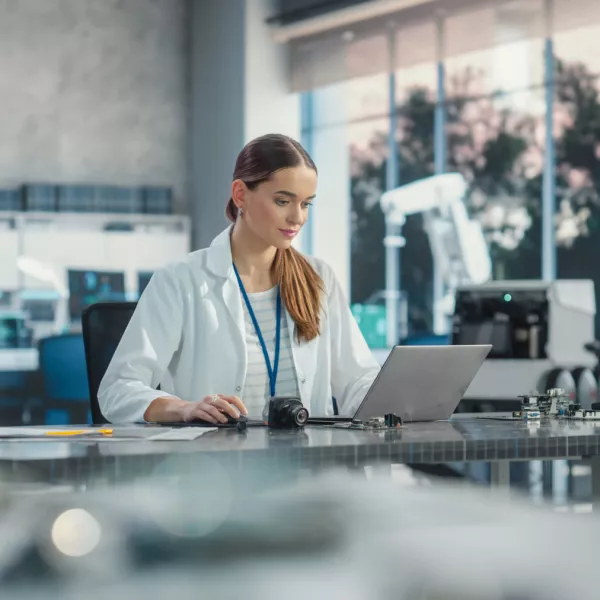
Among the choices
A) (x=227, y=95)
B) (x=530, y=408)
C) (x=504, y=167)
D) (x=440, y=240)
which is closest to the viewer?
(x=530, y=408)

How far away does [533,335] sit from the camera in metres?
4.31

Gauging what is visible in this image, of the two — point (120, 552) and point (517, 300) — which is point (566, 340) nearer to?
point (517, 300)

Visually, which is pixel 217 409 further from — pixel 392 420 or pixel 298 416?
pixel 392 420

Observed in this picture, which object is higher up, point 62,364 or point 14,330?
point 14,330

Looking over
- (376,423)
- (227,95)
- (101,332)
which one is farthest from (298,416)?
(227,95)

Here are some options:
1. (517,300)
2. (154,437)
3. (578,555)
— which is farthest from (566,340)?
(578,555)

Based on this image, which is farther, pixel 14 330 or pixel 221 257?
pixel 14 330

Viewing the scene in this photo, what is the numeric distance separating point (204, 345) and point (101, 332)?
277 mm

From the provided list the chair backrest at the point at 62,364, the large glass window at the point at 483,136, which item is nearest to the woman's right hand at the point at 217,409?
the chair backrest at the point at 62,364

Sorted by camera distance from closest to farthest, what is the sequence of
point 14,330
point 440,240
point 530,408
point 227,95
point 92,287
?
point 530,408 → point 440,240 → point 14,330 → point 92,287 → point 227,95

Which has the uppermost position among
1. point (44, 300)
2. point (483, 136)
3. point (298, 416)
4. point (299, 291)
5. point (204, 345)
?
point (483, 136)

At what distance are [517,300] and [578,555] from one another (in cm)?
324

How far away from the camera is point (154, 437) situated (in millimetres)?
1615

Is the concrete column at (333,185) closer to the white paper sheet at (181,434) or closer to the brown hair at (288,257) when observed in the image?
the brown hair at (288,257)
